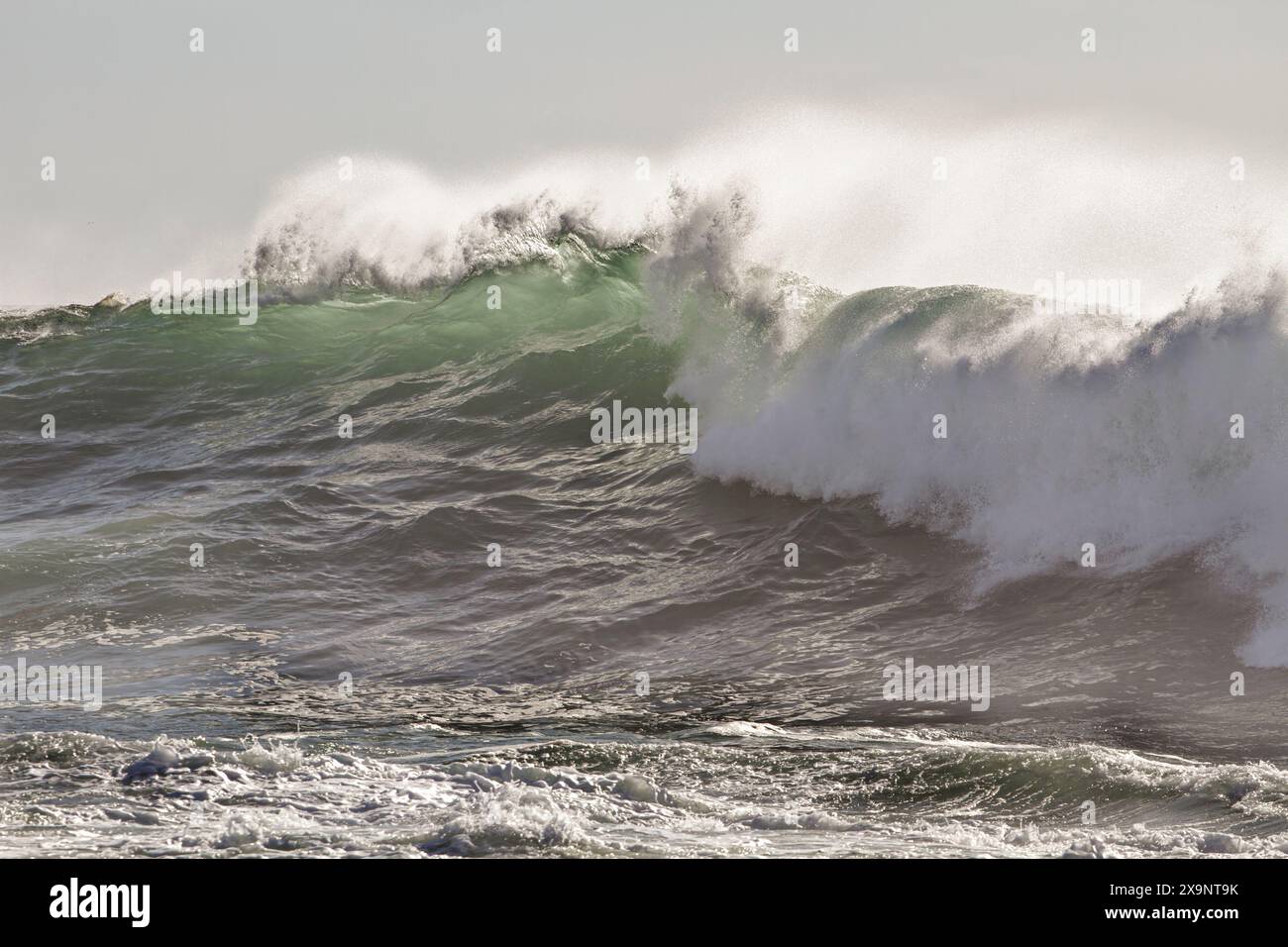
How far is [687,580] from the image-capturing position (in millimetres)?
11836

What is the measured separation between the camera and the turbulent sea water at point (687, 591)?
6945 mm

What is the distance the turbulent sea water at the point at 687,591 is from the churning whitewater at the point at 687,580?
0.04 metres

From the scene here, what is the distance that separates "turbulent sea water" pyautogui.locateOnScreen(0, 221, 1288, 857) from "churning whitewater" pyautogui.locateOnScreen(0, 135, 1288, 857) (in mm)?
40

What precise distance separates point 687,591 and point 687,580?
0.97 ft

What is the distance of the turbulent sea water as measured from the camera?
6945 millimetres

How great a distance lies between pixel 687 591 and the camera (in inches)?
455

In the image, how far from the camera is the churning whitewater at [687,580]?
700 centimetres

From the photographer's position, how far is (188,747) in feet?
25.7

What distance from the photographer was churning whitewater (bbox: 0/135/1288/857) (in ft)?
23.0

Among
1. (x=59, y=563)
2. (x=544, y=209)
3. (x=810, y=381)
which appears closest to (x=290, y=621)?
(x=59, y=563)
